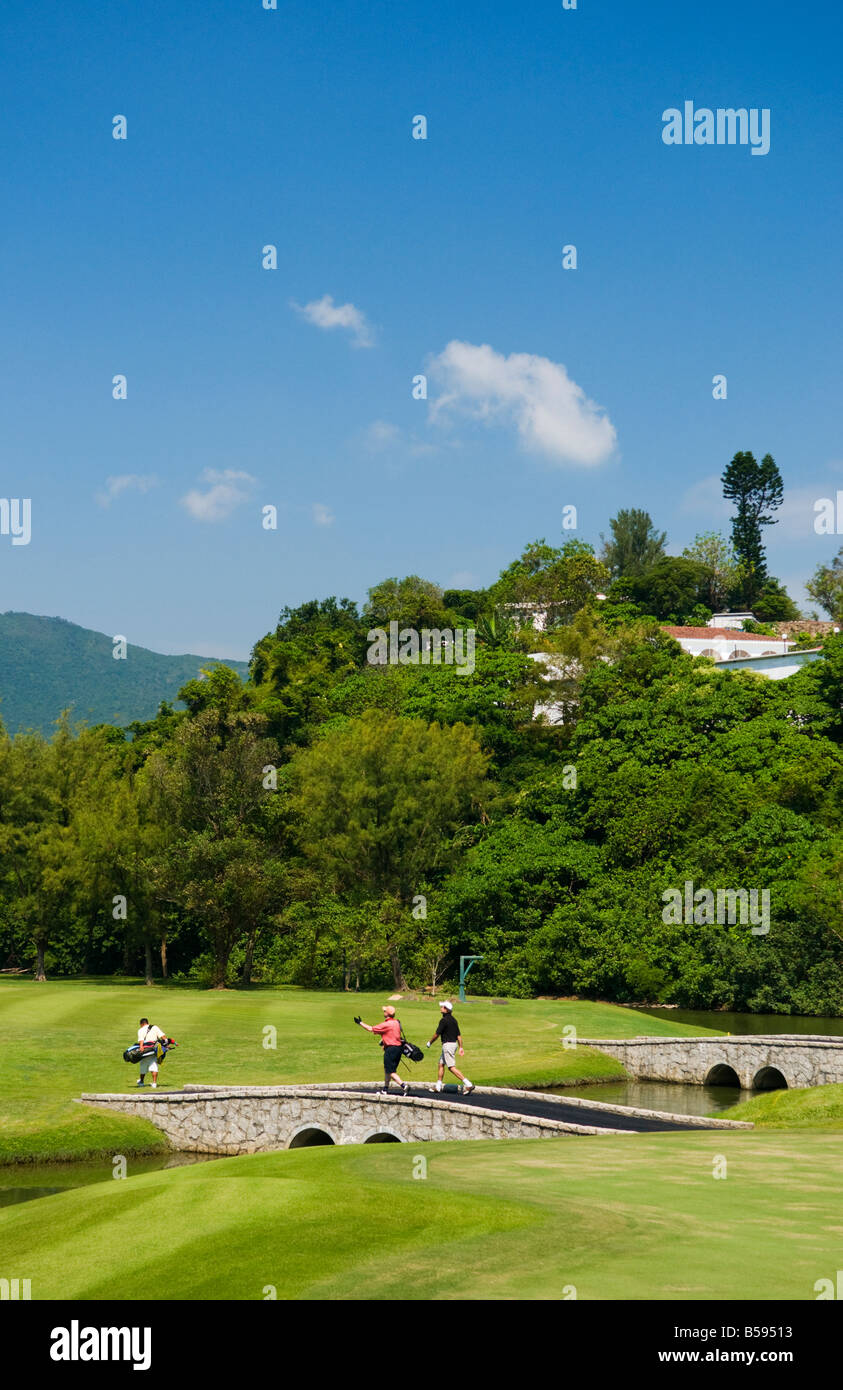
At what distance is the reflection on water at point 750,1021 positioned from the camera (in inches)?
2351

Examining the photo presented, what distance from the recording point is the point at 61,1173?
32062 mm

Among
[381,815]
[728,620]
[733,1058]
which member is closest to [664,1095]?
[733,1058]

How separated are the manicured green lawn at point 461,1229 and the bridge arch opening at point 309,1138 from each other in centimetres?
1053

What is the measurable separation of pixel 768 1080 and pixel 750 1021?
14.9 m

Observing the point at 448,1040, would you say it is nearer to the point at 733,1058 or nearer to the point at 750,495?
the point at 733,1058

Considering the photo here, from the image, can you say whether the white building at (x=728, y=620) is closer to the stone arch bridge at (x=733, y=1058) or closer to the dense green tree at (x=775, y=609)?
the dense green tree at (x=775, y=609)

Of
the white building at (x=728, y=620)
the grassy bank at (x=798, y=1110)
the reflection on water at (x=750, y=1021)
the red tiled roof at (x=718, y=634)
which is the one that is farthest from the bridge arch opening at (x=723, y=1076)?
the white building at (x=728, y=620)

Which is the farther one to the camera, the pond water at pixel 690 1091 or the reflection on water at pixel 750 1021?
the reflection on water at pixel 750 1021

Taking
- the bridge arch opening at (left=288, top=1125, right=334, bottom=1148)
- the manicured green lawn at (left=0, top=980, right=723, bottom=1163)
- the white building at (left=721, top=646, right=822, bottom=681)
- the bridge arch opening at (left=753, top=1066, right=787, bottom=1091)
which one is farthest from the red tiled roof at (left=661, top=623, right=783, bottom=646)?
the bridge arch opening at (left=288, top=1125, right=334, bottom=1148)

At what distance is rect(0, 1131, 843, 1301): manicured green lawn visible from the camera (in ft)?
45.3

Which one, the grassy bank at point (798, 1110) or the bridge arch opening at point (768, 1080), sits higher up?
the grassy bank at point (798, 1110)

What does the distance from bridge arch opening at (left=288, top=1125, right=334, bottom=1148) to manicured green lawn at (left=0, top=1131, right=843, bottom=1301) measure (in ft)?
34.6

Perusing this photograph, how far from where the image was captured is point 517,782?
307 ft
